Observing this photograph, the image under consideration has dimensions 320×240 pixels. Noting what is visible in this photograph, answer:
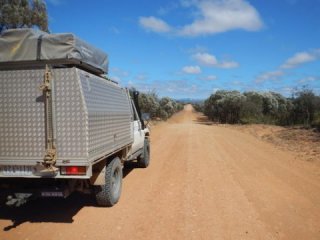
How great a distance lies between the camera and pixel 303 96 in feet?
126

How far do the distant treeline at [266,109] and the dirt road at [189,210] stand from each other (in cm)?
2018

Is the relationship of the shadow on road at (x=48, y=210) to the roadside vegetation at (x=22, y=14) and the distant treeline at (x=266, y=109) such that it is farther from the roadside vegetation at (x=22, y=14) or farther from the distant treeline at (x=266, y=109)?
the distant treeline at (x=266, y=109)

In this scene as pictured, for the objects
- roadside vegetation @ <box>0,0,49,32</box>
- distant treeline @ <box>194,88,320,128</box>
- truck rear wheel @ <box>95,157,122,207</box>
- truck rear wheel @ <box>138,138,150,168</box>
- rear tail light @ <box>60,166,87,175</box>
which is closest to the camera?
rear tail light @ <box>60,166,87,175</box>

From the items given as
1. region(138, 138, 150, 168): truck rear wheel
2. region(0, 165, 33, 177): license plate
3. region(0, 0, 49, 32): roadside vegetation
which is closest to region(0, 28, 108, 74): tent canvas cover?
region(0, 165, 33, 177): license plate

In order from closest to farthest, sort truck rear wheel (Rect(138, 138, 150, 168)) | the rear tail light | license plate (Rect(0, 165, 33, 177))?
the rear tail light < license plate (Rect(0, 165, 33, 177)) < truck rear wheel (Rect(138, 138, 150, 168))

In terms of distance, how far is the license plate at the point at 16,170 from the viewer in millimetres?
5695

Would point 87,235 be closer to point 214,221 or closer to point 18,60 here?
point 214,221

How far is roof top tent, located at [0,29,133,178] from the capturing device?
559 centimetres

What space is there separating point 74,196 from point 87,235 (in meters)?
2.33

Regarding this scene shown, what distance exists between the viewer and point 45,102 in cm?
565

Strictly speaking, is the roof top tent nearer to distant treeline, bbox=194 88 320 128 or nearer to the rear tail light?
the rear tail light

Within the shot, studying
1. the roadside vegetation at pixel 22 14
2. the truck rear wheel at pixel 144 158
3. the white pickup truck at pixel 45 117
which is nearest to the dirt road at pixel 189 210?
the truck rear wheel at pixel 144 158

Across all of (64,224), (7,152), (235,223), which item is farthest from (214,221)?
(7,152)

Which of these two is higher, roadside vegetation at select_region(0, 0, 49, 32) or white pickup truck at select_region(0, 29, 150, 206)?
roadside vegetation at select_region(0, 0, 49, 32)
